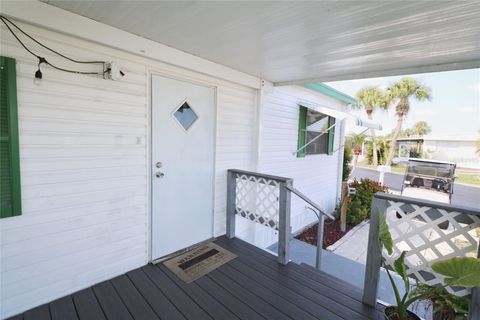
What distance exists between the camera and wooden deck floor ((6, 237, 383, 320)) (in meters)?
1.99

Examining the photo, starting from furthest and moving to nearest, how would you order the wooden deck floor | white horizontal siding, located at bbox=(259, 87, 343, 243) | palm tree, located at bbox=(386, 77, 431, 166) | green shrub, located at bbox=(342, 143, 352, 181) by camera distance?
palm tree, located at bbox=(386, 77, 431, 166) → green shrub, located at bbox=(342, 143, 352, 181) → white horizontal siding, located at bbox=(259, 87, 343, 243) → the wooden deck floor

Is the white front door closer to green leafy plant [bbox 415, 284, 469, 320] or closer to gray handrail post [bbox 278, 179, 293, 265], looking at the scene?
gray handrail post [bbox 278, 179, 293, 265]

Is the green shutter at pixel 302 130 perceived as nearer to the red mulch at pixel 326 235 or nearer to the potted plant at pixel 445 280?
the red mulch at pixel 326 235

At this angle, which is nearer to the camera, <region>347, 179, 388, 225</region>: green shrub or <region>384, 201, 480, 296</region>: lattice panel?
<region>384, 201, 480, 296</region>: lattice panel

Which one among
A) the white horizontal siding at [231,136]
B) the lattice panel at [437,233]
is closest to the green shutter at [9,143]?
the white horizontal siding at [231,136]

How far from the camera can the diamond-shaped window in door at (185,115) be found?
2.91 m

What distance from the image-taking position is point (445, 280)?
1600mm

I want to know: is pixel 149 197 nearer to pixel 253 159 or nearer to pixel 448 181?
pixel 253 159

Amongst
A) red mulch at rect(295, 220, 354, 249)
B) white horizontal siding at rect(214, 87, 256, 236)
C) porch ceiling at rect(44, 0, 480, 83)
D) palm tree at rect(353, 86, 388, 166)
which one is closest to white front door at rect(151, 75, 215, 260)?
white horizontal siding at rect(214, 87, 256, 236)

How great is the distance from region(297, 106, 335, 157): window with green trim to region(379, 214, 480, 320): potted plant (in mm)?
3245

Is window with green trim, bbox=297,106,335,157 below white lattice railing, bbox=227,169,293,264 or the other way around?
the other way around

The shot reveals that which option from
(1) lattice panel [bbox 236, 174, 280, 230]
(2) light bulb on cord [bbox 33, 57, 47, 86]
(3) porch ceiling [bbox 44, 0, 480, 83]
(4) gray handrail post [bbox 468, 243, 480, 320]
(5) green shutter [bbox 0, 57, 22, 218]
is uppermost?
(3) porch ceiling [bbox 44, 0, 480, 83]

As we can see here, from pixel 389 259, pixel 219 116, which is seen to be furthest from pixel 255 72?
pixel 389 259

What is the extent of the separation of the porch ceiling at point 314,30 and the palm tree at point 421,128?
119 feet
